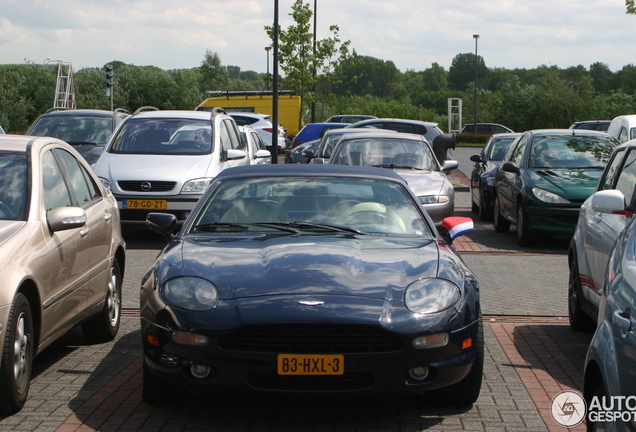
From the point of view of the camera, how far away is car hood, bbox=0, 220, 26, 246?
4.97m

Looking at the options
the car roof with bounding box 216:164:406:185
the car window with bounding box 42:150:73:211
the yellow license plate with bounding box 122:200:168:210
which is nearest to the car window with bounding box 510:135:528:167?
the yellow license plate with bounding box 122:200:168:210

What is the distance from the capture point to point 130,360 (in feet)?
20.5

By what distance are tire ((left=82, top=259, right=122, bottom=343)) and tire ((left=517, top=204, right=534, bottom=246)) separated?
23.9 ft

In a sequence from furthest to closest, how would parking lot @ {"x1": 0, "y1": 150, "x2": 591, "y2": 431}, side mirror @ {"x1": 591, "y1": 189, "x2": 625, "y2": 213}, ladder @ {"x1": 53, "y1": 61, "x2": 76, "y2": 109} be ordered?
ladder @ {"x1": 53, "y1": 61, "x2": 76, "y2": 109} → side mirror @ {"x1": 591, "y1": 189, "x2": 625, "y2": 213} → parking lot @ {"x1": 0, "y1": 150, "x2": 591, "y2": 431}

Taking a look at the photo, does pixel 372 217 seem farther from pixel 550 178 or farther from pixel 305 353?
pixel 550 178

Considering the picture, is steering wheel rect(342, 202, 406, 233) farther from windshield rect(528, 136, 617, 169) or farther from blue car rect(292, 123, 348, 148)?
blue car rect(292, 123, 348, 148)

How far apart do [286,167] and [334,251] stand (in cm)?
153

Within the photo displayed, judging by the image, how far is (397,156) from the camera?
13.7 meters

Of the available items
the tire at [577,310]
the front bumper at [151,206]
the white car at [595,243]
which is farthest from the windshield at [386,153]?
the tire at [577,310]

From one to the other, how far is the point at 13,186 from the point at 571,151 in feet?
32.4

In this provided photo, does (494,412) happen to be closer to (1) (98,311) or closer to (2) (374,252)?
(2) (374,252)

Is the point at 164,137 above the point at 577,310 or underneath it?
above

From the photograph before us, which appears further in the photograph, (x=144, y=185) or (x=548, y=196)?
(x=548, y=196)

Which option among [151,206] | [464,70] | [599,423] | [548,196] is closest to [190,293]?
[599,423]
